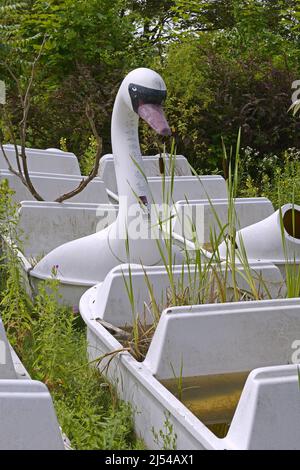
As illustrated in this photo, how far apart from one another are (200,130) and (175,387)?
6402mm

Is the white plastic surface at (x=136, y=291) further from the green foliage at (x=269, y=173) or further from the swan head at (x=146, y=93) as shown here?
the green foliage at (x=269, y=173)

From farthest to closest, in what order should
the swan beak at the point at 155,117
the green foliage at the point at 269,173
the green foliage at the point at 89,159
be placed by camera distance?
the green foliage at the point at 89,159
the green foliage at the point at 269,173
the swan beak at the point at 155,117

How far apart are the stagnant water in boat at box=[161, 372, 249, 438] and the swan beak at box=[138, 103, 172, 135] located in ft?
4.54

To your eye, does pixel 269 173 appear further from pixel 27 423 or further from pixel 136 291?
pixel 27 423

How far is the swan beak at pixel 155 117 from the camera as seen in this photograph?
428 centimetres

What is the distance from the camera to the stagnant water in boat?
3.23 m

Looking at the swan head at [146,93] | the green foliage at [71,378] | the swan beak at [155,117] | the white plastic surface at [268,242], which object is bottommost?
the green foliage at [71,378]

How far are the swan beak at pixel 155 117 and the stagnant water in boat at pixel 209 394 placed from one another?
4.54ft

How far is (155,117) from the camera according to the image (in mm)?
4391

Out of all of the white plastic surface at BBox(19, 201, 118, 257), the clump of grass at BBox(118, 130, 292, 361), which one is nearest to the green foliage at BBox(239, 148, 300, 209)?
the white plastic surface at BBox(19, 201, 118, 257)

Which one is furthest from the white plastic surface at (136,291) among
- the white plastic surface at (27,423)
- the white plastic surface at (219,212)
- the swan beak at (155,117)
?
the white plastic surface at (219,212)

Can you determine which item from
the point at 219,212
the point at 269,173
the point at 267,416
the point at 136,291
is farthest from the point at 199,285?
the point at 269,173

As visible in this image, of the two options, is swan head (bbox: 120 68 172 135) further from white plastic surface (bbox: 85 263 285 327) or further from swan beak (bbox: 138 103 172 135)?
white plastic surface (bbox: 85 263 285 327)

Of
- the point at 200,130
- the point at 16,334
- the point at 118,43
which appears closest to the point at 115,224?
the point at 16,334
